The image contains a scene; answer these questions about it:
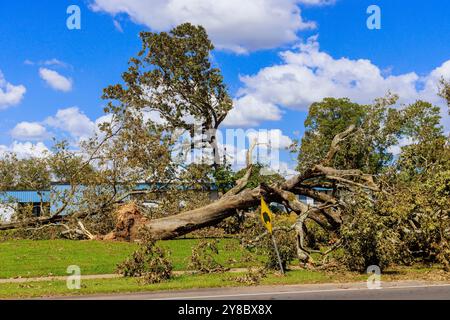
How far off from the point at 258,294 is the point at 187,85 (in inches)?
1050

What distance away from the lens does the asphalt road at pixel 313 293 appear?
10398 millimetres

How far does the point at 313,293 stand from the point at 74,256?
10.0 m

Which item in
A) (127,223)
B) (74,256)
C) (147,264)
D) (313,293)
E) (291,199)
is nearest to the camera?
(313,293)

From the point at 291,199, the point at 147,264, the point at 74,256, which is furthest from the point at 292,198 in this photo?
the point at 74,256

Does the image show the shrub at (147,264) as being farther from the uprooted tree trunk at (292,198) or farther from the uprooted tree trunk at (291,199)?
the uprooted tree trunk at (291,199)

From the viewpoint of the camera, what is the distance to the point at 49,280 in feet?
44.6

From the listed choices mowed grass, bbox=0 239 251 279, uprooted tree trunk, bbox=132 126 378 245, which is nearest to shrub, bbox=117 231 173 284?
mowed grass, bbox=0 239 251 279

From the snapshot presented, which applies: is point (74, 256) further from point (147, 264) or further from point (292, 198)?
point (292, 198)

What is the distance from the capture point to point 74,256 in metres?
18.3

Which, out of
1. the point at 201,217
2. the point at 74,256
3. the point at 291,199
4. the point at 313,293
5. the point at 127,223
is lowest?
the point at 313,293

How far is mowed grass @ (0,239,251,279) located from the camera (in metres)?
15.4
